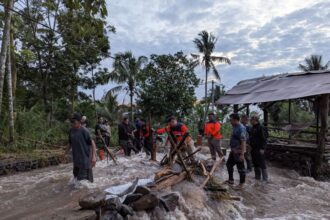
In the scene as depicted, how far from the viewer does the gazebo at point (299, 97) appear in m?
10.7

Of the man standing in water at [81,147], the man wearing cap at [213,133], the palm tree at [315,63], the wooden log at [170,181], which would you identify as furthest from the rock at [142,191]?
the palm tree at [315,63]

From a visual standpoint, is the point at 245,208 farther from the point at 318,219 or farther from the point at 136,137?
the point at 136,137

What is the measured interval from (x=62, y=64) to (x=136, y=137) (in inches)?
338

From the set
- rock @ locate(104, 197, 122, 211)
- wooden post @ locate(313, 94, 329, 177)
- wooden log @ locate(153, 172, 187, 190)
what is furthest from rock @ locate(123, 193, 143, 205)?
wooden post @ locate(313, 94, 329, 177)

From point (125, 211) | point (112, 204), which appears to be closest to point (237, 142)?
point (125, 211)

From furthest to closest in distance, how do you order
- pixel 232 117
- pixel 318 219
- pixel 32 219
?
pixel 232 117
pixel 318 219
pixel 32 219

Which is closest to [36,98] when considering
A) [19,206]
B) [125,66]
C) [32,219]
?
[125,66]

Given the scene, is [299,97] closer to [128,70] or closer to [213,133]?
[213,133]

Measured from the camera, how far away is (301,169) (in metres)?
12.2

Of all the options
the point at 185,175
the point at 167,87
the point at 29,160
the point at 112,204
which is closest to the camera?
the point at 112,204

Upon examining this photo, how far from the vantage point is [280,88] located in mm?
12242

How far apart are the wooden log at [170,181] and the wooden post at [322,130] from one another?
17.2 feet

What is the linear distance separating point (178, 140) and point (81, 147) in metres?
2.83

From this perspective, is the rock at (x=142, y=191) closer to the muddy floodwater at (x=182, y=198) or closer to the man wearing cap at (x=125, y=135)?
the muddy floodwater at (x=182, y=198)
